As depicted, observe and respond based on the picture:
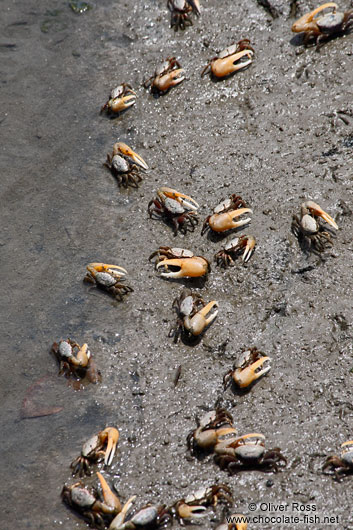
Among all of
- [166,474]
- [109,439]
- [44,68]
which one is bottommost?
[166,474]

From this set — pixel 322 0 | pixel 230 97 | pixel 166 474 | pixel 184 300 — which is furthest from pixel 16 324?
pixel 322 0

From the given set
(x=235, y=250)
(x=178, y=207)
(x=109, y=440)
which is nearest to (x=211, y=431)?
(x=109, y=440)

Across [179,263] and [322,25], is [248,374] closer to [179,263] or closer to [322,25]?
[179,263]

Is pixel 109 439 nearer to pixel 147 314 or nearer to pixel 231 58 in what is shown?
pixel 147 314

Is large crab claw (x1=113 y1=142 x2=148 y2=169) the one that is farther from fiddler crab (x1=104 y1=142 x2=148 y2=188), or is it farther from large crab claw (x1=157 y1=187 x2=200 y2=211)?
large crab claw (x1=157 y1=187 x2=200 y2=211)

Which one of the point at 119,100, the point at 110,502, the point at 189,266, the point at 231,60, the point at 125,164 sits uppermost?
the point at 119,100

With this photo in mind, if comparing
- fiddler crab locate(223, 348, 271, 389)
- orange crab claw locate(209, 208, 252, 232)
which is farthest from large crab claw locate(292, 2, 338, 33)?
fiddler crab locate(223, 348, 271, 389)
